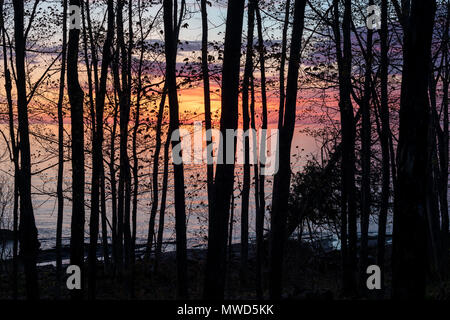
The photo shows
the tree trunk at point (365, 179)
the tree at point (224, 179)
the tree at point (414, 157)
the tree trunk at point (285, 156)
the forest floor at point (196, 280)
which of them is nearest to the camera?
the tree at point (414, 157)

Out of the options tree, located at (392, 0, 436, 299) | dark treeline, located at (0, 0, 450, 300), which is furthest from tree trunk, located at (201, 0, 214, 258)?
tree, located at (392, 0, 436, 299)

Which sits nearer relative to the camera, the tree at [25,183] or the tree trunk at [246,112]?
the tree at [25,183]

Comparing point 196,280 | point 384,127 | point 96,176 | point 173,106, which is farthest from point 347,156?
point 196,280

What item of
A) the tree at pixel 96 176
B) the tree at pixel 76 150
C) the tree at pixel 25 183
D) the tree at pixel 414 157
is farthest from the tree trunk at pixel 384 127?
the tree at pixel 25 183

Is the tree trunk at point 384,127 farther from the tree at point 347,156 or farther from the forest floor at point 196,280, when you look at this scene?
the forest floor at point 196,280

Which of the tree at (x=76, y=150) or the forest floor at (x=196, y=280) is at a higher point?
the tree at (x=76, y=150)

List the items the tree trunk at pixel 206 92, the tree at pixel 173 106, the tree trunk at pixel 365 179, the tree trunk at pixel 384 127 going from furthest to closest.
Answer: the tree trunk at pixel 206 92, the tree trunk at pixel 365 179, the tree trunk at pixel 384 127, the tree at pixel 173 106

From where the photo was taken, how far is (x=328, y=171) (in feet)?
69.1

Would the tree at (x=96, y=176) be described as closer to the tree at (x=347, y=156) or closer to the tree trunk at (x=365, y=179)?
the tree at (x=347, y=156)

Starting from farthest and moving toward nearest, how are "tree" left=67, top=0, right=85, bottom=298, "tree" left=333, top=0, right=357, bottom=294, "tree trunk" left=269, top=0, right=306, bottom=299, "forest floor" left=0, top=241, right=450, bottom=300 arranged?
"forest floor" left=0, top=241, right=450, bottom=300 → "tree" left=333, top=0, right=357, bottom=294 → "tree" left=67, top=0, right=85, bottom=298 → "tree trunk" left=269, top=0, right=306, bottom=299

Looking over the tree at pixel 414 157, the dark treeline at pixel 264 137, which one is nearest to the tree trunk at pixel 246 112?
the dark treeline at pixel 264 137

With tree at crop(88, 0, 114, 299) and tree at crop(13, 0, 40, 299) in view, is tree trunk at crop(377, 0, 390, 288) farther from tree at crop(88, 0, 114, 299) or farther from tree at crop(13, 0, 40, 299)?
tree at crop(13, 0, 40, 299)
